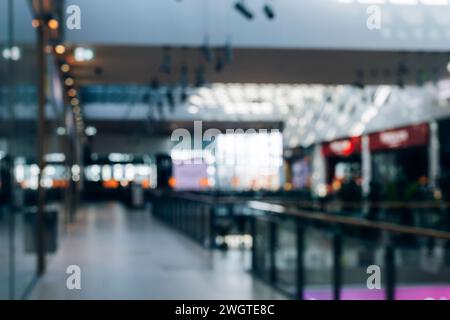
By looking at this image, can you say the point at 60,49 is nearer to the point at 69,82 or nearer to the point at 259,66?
the point at 69,82

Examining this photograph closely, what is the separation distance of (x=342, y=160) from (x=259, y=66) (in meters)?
13.1

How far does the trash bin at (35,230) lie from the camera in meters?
6.76

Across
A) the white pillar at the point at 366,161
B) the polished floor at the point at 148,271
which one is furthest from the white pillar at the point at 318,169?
the polished floor at the point at 148,271

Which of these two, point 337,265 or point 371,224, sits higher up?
point 371,224

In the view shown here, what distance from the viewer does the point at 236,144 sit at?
25.5 metres

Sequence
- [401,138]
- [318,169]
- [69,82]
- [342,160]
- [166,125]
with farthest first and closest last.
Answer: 1. [166,125]
2. [318,169]
3. [342,160]
4. [401,138]
5. [69,82]

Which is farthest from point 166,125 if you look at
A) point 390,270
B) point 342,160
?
point 390,270

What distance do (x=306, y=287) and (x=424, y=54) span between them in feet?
26.3

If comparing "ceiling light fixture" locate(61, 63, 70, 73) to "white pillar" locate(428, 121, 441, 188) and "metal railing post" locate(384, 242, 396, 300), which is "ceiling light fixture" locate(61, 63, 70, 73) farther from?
"metal railing post" locate(384, 242, 396, 300)

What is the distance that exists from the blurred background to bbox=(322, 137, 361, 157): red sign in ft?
0.24

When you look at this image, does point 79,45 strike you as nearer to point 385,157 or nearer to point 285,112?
point 385,157

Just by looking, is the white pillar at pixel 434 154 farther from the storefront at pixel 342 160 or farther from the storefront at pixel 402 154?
the storefront at pixel 342 160

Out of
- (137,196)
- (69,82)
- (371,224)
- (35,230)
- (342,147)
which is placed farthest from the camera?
(137,196)

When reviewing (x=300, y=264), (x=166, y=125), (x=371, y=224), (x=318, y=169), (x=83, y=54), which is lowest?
(x=300, y=264)
